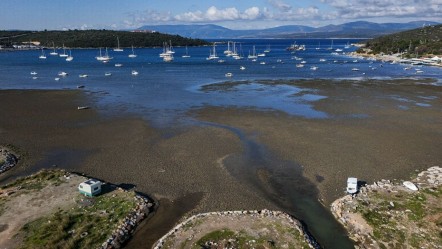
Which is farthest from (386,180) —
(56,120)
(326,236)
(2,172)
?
(56,120)

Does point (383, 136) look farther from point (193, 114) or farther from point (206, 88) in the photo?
point (206, 88)

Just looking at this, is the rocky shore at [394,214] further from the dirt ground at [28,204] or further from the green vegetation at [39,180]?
the green vegetation at [39,180]

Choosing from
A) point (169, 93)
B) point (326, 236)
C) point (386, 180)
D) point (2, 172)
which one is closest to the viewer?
point (326, 236)

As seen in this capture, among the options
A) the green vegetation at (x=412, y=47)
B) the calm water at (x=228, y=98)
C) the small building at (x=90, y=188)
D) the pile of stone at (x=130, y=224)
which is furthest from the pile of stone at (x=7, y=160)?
the green vegetation at (x=412, y=47)

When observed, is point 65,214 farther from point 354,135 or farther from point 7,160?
→ point 354,135

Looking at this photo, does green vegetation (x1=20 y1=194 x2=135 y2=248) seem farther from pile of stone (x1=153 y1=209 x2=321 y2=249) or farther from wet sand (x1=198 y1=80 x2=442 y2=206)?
wet sand (x1=198 y1=80 x2=442 y2=206)

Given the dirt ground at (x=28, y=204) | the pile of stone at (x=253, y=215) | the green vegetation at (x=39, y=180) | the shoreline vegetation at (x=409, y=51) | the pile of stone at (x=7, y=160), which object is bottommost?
the pile of stone at (x=253, y=215)
